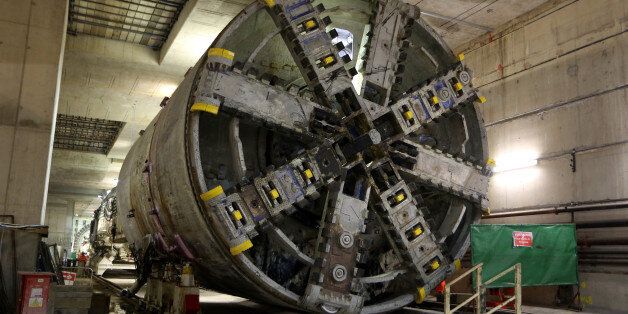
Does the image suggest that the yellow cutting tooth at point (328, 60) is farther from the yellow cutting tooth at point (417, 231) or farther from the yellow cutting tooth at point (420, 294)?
the yellow cutting tooth at point (420, 294)

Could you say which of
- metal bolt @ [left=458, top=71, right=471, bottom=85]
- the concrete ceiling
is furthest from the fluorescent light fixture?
metal bolt @ [left=458, top=71, right=471, bottom=85]

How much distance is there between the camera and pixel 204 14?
30.8 ft

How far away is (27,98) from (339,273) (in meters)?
4.38

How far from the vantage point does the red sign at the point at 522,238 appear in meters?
7.31

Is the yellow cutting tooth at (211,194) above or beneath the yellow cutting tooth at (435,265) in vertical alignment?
above

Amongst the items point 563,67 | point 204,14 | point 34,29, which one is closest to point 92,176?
point 204,14

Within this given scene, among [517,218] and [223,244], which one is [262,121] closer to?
[223,244]

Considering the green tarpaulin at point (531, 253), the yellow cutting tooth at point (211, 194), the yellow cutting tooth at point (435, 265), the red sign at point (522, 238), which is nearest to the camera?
the yellow cutting tooth at point (211, 194)

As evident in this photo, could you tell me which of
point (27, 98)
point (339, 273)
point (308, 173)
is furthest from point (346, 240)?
point (27, 98)

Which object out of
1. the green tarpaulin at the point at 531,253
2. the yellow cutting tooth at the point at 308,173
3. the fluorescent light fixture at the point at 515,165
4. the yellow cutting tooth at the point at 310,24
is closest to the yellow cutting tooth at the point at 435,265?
the green tarpaulin at the point at 531,253

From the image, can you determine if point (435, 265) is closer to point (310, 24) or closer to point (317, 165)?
point (317, 165)

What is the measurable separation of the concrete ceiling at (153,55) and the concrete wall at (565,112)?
24.6 inches

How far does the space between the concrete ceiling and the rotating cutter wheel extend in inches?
142

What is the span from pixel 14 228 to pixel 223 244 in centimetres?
293
